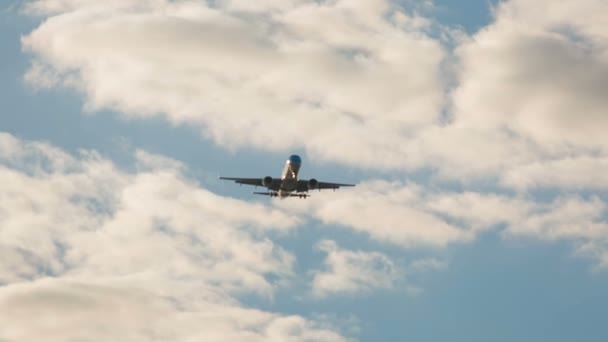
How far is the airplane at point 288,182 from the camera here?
183875 mm

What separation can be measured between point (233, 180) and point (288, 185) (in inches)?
376

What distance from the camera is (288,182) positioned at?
185 meters

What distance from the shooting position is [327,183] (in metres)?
192

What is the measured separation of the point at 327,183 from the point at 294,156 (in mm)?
11119

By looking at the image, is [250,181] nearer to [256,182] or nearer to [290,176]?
[256,182]

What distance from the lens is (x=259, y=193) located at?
186125 mm

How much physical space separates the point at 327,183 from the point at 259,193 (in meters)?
12.7

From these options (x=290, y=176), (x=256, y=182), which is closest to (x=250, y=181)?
(x=256, y=182)

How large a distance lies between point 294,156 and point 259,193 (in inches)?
331

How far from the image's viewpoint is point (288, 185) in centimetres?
18575

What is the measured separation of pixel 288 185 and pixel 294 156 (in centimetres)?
507

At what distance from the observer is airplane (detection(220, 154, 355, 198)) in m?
184
